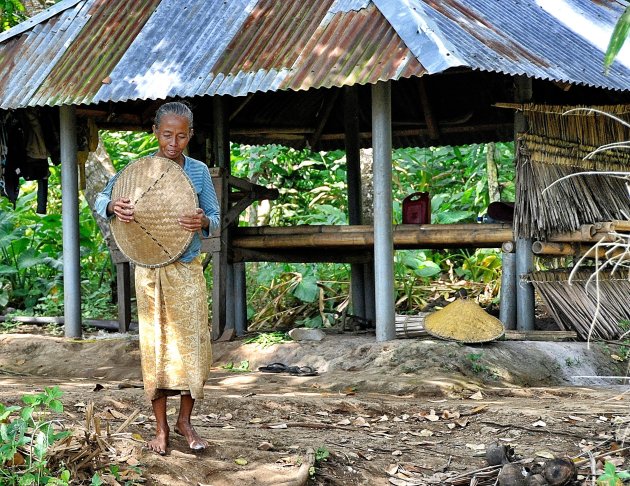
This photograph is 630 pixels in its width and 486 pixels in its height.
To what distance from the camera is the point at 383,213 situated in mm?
8820

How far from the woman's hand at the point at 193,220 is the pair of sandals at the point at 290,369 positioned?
150 inches

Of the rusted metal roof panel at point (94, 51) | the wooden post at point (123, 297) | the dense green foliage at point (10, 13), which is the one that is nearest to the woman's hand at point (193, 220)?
the rusted metal roof panel at point (94, 51)

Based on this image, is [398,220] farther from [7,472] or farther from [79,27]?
[7,472]

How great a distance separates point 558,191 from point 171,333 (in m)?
5.64

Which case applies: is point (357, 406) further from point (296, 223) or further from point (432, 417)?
point (296, 223)

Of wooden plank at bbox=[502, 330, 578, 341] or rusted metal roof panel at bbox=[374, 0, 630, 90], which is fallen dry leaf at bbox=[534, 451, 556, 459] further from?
Answer: wooden plank at bbox=[502, 330, 578, 341]

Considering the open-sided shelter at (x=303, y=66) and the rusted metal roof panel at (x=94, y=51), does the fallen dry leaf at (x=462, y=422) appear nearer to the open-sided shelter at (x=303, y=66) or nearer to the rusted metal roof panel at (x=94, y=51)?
the open-sided shelter at (x=303, y=66)

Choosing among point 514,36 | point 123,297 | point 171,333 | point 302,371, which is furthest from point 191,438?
point 123,297

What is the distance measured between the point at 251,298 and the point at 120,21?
15.5 feet

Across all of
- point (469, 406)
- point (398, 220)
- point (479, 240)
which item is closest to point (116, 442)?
point (469, 406)

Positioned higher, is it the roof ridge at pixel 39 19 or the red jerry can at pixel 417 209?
the roof ridge at pixel 39 19

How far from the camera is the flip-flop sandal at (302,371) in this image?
27.9ft

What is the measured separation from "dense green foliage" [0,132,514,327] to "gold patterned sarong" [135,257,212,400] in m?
7.78

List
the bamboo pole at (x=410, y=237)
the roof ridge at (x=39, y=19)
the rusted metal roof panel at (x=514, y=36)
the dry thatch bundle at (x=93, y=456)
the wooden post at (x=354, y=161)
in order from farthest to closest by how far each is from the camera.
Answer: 1. the wooden post at (x=354, y=161)
2. the roof ridge at (x=39, y=19)
3. the bamboo pole at (x=410, y=237)
4. the rusted metal roof panel at (x=514, y=36)
5. the dry thatch bundle at (x=93, y=456)
